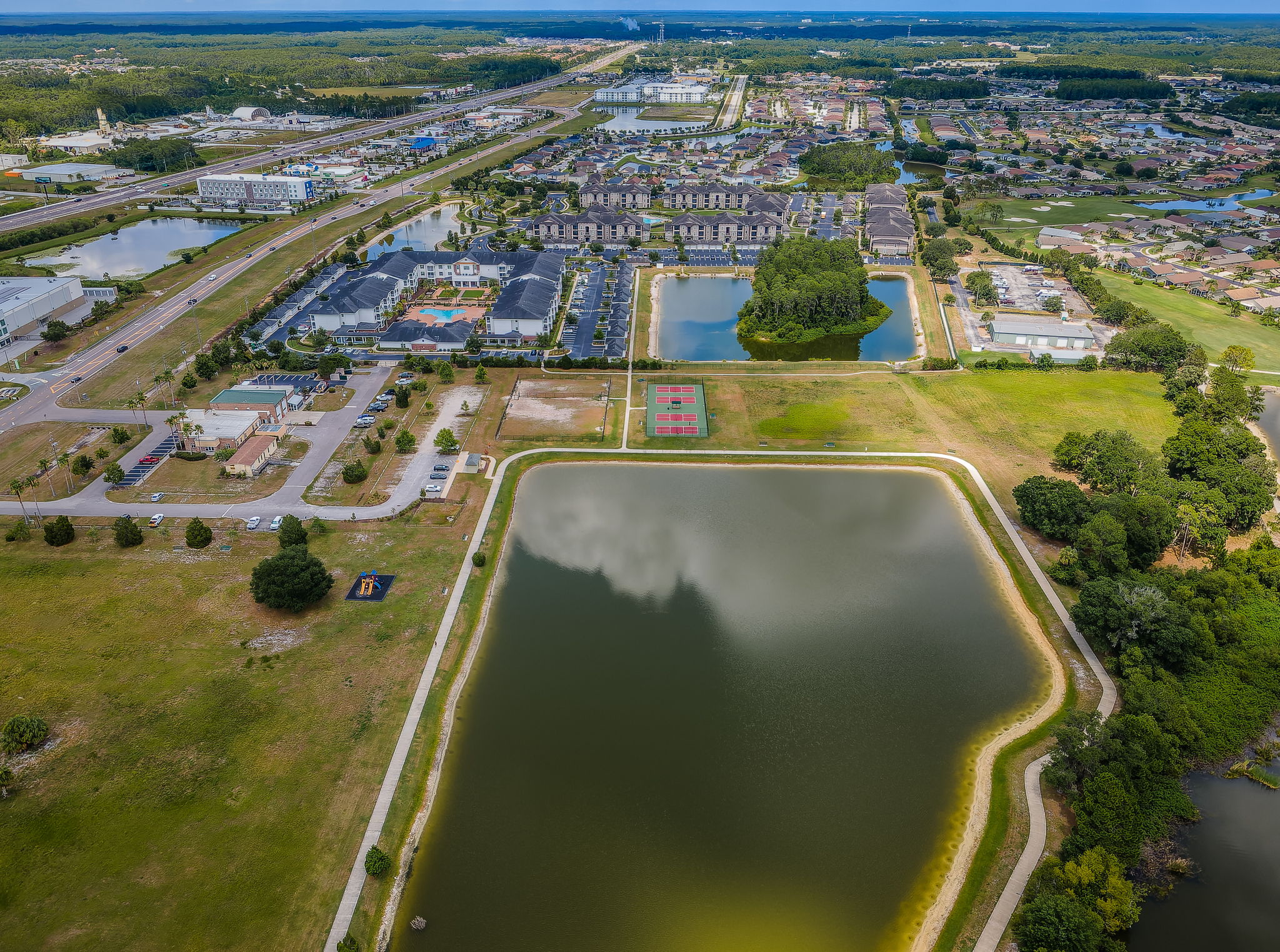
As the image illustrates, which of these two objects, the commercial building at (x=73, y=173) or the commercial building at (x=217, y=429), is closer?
the commercial building at (x=217, y=429)

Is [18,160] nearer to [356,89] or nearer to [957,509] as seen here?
[356,89]

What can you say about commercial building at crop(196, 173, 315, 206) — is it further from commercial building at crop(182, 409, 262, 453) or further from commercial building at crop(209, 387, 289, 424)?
commercial building at crop(182, 409, 262, 453)

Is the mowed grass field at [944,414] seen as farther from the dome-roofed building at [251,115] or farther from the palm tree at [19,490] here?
the dome-roofed building at [251,115]


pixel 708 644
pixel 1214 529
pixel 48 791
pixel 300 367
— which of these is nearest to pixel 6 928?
pixel 48 791

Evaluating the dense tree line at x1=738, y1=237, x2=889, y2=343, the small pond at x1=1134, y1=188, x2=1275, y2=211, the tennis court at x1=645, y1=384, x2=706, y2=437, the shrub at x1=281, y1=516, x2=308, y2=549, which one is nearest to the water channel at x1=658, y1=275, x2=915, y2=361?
the dense tree line at x1=738, y1=237, x2=889, y2=343

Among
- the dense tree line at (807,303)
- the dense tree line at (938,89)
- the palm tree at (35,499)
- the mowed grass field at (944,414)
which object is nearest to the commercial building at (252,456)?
the palm tree at (35,499)

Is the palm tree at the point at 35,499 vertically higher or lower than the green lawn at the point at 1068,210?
lower

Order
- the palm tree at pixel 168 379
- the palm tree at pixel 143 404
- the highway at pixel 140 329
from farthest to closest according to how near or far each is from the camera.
→ the palm tree at pixel 168 379
the highway at pixel 140 329
the palm tree at pixel 143 404

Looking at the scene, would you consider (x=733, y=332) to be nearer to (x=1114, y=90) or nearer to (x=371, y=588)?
(x=371, y=588)
